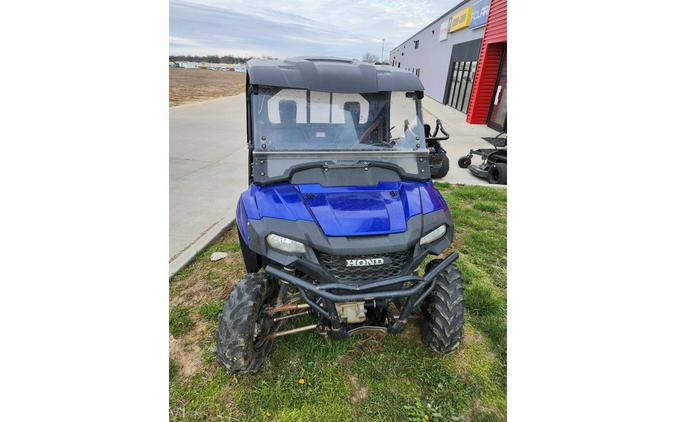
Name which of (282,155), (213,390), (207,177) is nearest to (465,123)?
(207,177)

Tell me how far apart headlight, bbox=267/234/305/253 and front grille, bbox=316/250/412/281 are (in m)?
0.12

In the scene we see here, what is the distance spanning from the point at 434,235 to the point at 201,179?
18.0ft

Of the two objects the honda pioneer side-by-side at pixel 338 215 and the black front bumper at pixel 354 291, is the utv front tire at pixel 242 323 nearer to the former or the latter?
the honda pioneer side-by-side at pixel 338 215

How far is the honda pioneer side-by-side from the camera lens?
2141 mm

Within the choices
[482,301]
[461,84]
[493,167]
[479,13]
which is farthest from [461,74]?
[482,301]

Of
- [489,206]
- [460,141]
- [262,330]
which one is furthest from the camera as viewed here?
[460,141]

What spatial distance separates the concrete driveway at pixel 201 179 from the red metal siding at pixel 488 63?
9.52 metres

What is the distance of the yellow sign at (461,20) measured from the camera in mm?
16747

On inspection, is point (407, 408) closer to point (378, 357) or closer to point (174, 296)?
point (378, 357)

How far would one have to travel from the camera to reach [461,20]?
17.9 metres

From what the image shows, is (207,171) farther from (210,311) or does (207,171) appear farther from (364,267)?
(364,267)

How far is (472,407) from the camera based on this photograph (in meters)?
2.36

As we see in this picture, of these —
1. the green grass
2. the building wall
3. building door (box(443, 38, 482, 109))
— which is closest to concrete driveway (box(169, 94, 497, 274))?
the green grass

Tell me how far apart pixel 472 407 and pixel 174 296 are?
109 inches
